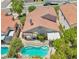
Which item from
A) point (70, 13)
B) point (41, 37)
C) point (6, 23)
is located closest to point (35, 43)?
point (41, 37)

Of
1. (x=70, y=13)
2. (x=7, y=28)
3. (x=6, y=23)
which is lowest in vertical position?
(x=7, y=28)

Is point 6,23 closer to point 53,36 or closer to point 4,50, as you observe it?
point 4,50

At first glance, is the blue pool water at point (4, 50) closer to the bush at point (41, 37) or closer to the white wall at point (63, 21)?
the bush at point (41, 37)

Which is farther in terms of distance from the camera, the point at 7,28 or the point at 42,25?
the point at 7,28

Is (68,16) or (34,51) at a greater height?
(68,16)

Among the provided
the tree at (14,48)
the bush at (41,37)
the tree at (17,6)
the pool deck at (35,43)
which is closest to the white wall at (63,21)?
the bush at (41,37)

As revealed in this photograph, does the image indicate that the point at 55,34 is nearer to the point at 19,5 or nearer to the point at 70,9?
the point at 70,9
